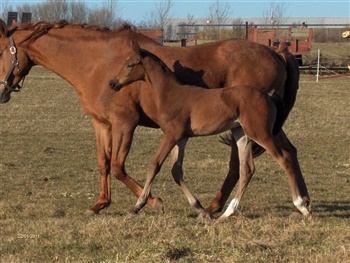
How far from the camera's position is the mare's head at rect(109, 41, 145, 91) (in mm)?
7656

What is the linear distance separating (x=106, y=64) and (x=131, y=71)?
0.61 meters

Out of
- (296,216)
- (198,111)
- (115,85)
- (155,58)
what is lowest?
(296,216)

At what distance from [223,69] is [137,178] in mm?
3683

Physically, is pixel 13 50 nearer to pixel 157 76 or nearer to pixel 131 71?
pixel 131 71

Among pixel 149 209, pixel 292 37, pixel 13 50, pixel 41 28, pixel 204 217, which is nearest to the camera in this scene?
pixel 204 217

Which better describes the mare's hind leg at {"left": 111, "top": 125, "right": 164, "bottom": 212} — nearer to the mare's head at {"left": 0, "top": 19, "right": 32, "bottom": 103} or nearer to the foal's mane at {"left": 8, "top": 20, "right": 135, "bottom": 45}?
the foal's mane at {"left": 8, "top": 20, "right": 135, "bottom": 45}

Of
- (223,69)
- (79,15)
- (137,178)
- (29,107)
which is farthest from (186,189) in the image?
(79,15)

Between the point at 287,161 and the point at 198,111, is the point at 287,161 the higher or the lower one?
the lower one

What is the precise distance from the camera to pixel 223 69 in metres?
8.45

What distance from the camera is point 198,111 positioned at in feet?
24.6

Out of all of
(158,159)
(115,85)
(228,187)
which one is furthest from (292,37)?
(158,159)

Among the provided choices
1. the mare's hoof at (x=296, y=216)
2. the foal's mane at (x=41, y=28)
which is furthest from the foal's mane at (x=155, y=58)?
the mare's hoof at (x=296, y=216)

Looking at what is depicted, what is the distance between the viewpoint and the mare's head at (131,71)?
7656 mm

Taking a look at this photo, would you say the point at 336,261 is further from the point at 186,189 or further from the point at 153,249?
the point at 186,189
